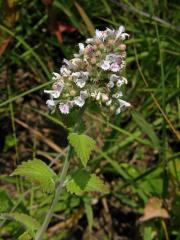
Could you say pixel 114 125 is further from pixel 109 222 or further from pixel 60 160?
pixel 109 222

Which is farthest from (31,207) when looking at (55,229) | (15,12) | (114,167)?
(15,12)

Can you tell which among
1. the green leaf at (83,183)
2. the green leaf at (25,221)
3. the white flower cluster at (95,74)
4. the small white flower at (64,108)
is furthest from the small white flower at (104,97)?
the green leaf at (25,221)

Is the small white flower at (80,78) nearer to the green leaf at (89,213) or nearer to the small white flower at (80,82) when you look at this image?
the small white flower at (80,82)

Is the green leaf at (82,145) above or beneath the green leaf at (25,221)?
above

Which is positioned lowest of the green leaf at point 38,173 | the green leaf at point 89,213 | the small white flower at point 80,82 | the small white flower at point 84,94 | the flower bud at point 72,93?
the green leaf at point 89,213

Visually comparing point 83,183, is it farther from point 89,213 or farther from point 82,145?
point 89,213

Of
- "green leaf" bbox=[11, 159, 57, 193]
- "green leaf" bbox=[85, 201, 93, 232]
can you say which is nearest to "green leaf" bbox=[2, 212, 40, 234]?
"green leaf" bbox=[11, 159, 57, 193]
